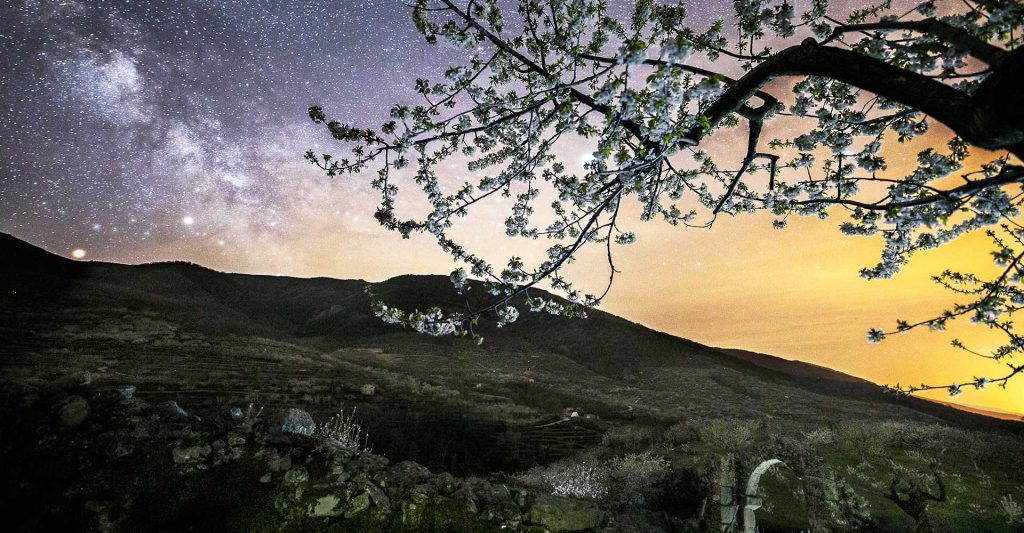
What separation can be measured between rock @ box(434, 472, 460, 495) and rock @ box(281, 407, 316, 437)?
2.05 meters

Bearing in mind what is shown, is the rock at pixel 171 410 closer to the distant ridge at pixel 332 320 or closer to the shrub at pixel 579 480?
the shrub at pixel 579 480

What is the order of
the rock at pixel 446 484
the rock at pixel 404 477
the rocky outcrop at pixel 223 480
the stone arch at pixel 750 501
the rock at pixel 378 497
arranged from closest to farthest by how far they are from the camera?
the rocky outcrop at pixel 223 480
the rock at pixel 378 497
the rock at pixel 404 477
the rock at pixel 446 484
the stone arch at pixel 750 501

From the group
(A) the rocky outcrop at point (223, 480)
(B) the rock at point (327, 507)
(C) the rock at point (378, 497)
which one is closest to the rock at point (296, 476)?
(A) the rocky outcrop at point (223, 480)

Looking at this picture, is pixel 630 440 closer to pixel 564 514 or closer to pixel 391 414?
pixel 391 414

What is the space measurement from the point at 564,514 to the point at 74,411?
6.67m

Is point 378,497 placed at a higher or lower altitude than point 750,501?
higher

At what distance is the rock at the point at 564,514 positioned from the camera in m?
5.30

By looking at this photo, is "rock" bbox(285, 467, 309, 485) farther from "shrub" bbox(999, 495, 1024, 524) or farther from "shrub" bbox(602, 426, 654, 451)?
"shrub" bbox(999, 495, 1024, 524)

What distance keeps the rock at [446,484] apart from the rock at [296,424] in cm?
205

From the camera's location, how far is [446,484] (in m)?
5.29

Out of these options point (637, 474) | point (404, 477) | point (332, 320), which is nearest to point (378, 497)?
point (404, 477)

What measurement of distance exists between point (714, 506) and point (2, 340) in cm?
3097

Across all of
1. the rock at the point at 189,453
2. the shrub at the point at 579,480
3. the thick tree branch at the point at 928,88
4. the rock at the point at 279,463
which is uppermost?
the thick tree branch at the point at 928,88

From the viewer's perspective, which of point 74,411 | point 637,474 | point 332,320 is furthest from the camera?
point 332,320
